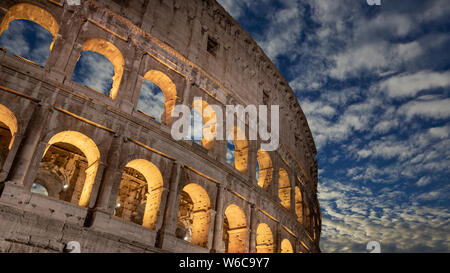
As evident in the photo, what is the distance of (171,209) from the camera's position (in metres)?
11.4

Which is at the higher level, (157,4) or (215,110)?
(157,4)

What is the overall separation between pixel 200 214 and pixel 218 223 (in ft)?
2.53

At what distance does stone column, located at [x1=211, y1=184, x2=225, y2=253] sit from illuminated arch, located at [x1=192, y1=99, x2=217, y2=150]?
2.14 metres

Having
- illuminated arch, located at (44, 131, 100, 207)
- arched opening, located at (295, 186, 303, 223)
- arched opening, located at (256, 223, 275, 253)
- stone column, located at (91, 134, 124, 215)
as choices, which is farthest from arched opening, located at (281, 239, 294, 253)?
illuminated arch, located at (44, 131, 100, 207)

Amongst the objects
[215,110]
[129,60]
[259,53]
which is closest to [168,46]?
[129,60]

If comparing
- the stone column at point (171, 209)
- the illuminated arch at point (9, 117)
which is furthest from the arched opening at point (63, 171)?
the stone column at point (171, 209)

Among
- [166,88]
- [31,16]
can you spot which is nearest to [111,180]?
[166,88]

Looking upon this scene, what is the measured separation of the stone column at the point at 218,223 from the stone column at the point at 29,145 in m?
6.50

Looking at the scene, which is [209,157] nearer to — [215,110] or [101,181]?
[215,110]

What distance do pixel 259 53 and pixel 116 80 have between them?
9329mm

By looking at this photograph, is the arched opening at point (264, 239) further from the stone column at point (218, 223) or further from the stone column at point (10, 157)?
A: the stone column at point (10, 157)

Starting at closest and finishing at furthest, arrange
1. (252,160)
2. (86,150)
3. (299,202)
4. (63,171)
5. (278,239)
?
(86,150)
(63,171)
(278,239)
(252,160)
(299,202)

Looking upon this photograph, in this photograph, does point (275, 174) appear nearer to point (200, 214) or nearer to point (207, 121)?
point (207, 121)

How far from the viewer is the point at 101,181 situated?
10.4 m
